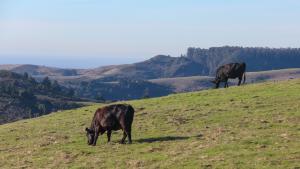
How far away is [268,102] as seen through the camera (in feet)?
104

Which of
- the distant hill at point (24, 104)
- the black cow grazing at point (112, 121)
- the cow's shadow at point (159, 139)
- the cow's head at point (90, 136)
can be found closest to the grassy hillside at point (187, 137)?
the cow's shadow at point (159, 139)

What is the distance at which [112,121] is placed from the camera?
23891mm

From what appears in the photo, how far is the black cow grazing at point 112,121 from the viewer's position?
23250 millimetres

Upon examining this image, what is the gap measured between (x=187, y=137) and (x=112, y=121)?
3555 mm

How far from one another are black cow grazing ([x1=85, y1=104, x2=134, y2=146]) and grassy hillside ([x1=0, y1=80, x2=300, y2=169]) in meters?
0.58

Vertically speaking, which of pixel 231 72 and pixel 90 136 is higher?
pixel 231 72

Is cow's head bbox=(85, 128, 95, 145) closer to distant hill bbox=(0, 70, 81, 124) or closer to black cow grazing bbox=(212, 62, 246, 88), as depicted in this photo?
black cow grazing bbox=(212, 62, 246, 88)

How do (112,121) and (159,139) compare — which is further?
(112,121)

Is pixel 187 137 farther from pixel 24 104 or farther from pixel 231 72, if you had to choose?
pixel 24 104

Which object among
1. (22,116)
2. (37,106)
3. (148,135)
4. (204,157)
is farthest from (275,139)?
(37,106)

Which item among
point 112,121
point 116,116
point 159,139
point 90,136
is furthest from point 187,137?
point 90,136

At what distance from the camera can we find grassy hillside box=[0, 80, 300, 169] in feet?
60.2

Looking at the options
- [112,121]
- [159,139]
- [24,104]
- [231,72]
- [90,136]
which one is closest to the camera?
[159,139]

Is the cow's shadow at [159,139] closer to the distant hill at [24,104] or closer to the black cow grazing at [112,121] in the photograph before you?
the black cow grazing at [112,121]
